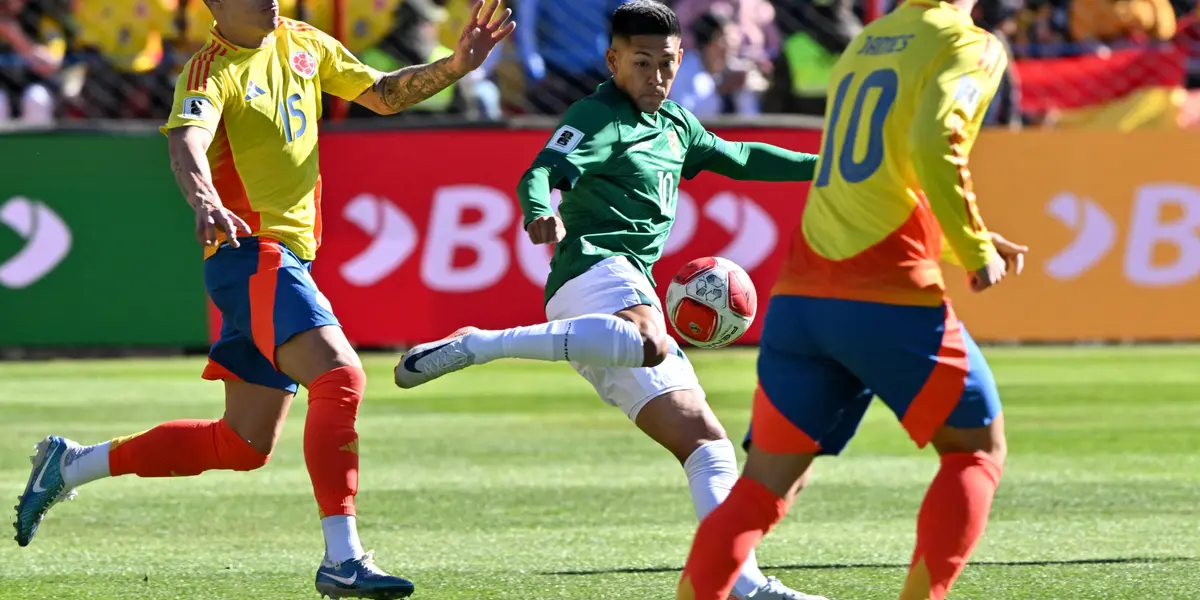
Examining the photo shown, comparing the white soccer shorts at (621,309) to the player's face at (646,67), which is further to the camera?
the player's face at (646,67)

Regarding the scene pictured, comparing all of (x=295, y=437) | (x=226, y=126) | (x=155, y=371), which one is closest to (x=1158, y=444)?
(x=295, y=437)

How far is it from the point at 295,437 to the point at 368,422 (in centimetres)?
58

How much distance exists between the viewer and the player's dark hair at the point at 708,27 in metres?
15.2

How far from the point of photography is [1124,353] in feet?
47.0

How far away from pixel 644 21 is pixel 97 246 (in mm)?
8627

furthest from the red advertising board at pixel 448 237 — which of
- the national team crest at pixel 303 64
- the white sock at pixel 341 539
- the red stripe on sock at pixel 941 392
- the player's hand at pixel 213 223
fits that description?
the red stripe on sock at pixel 941 392

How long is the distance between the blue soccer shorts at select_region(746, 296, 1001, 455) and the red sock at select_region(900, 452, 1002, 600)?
11cm

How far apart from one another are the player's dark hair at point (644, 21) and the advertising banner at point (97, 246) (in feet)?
26.8

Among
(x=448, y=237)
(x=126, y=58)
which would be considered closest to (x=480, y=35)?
(x=448, y=237)

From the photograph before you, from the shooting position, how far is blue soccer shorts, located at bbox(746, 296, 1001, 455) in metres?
4.44

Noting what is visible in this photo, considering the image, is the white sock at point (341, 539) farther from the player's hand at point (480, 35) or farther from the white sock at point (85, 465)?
the player's hand at point (480, 35)

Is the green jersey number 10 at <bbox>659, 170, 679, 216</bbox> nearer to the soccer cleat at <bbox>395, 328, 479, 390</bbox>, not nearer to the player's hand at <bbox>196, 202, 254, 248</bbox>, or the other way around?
the soccer cleat at <bbox>395, 328, 479, 390</bbox>

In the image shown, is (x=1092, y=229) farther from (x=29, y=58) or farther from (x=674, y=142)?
(x=674, y=142)

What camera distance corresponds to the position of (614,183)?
594 centimetres
